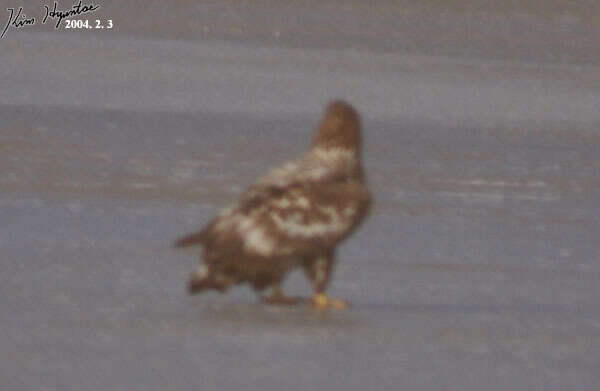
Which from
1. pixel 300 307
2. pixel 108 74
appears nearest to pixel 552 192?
Answer: pixel 300 307

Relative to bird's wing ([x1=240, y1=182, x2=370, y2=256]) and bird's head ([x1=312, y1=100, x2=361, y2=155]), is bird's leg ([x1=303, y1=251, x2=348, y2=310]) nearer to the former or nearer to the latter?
bird's wing ([x1=240, y1=182, x2=370, y2=256])

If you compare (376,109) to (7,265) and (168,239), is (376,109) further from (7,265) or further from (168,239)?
(7,265)

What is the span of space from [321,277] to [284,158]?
19.1ft

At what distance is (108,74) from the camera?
61.5 ft

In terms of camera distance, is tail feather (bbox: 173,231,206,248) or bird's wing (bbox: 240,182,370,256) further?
bird's wing (bbox: 240,182,370,256)

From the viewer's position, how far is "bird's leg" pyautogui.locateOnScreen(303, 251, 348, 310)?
27.7 feet

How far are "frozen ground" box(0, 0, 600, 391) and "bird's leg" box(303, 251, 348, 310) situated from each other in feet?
0.25

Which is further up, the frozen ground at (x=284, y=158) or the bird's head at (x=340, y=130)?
the bird's head at (x=340, y=130)

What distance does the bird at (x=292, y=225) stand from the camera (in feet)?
26.9

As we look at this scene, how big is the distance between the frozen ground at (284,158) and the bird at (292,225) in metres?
0.15
